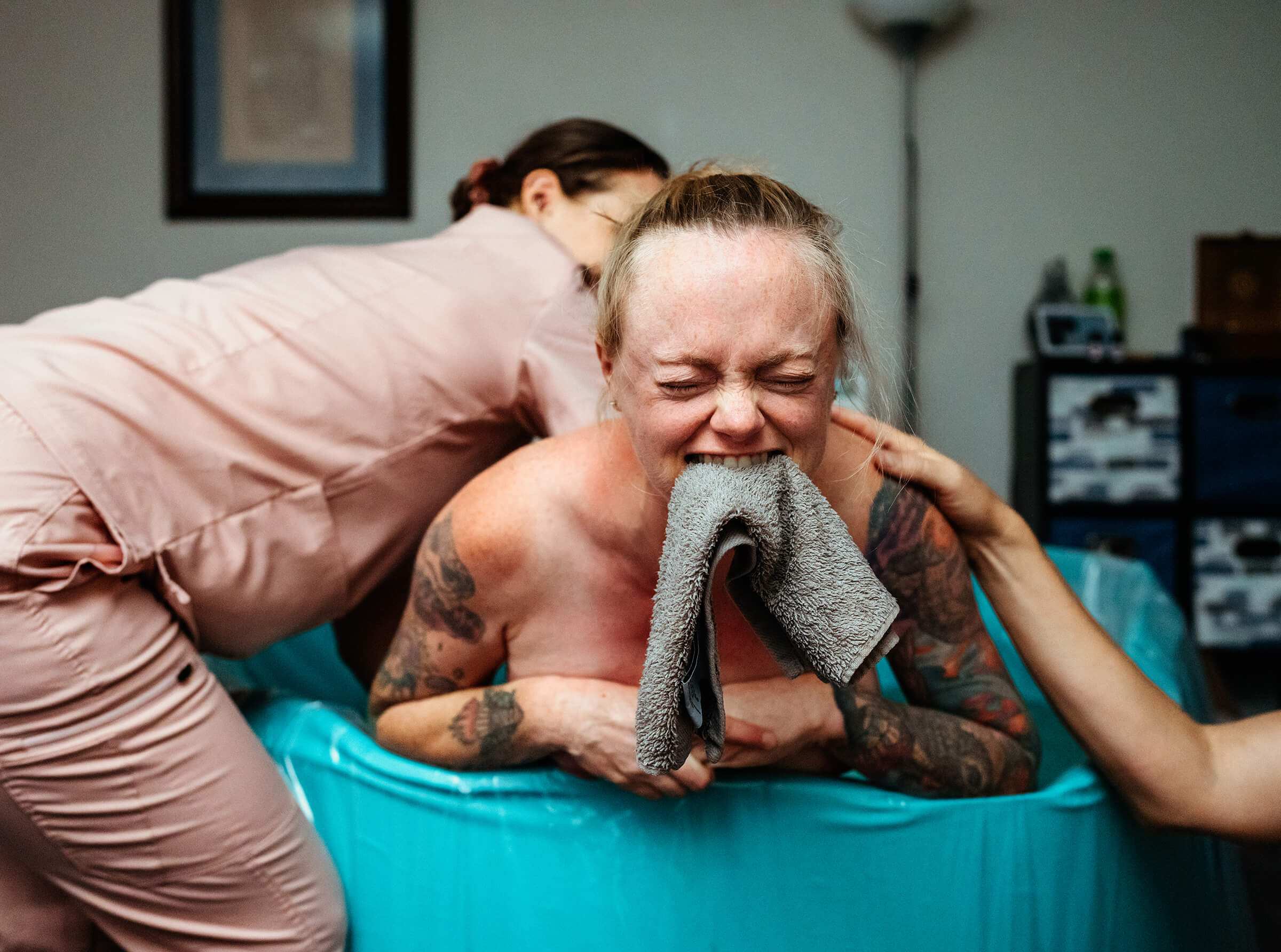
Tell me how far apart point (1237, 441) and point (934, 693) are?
2.15 metres

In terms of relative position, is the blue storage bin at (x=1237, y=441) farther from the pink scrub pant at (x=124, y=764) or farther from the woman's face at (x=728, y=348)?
the pink scrub pant at (x=124, y=764)

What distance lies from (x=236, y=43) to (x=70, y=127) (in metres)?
0.55

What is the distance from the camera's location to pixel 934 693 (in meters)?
0.93

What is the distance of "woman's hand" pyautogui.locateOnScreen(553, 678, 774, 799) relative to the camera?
2.64 feet

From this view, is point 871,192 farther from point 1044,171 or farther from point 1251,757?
point 1251,757

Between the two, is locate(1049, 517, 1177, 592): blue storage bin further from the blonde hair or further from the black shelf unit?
the blonde hair

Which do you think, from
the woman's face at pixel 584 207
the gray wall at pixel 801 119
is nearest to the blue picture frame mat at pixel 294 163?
the gray wall at pixel 801 119

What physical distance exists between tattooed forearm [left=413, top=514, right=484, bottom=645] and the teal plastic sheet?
123 millimetres

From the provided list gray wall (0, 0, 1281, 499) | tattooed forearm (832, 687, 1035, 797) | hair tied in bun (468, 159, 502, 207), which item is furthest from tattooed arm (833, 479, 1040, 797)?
gray wall (0, 0, 1281, 499)

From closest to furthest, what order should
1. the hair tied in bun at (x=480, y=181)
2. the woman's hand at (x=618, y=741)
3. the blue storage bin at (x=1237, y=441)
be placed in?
the woman's hand at (x=618, y=741) → the hair tied in bun at (x=480, y=181) → the blue storage bin at (x=1237, y=441)

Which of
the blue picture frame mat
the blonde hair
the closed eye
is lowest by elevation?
the closed eye

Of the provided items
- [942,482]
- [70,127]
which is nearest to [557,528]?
[942,482]

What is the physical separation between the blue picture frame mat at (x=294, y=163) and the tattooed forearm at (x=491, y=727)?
2403 millimetres

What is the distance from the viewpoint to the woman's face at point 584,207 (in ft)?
4.08
